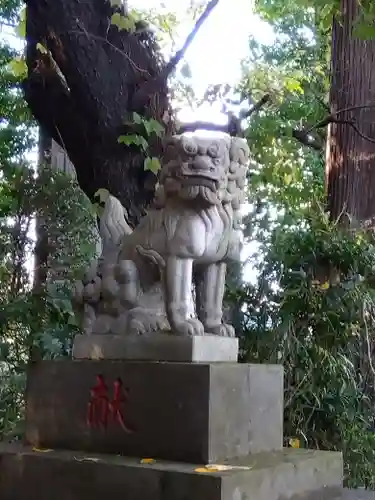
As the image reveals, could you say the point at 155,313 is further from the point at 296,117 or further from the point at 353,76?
the point at 296,117

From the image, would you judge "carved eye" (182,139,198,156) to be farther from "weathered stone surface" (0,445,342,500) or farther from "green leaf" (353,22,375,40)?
"green leaf" (353,22,375,40)

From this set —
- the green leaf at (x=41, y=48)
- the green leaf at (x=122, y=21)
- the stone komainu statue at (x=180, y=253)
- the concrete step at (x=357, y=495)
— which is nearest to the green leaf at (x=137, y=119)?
the green leaf at (x=122, y=21)

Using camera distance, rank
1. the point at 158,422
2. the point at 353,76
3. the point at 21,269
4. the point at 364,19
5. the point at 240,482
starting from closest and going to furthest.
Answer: the point at 240,482, the point at 158,422, the point at 364,19, the point at 21,269, the point at 353,76

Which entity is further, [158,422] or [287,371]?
[287,371]

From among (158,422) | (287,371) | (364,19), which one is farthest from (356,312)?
(158,422)

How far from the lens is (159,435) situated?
2789mm

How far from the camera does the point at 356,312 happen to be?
454cm

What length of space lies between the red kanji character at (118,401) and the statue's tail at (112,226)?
81 centimetres

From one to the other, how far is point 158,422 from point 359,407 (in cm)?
220

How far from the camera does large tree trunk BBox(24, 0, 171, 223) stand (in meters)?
5.32

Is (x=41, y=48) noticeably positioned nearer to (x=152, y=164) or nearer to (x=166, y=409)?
(x=152, y=164)

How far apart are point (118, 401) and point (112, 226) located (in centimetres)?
97

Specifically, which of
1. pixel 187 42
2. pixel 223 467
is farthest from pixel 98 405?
pixel 187 42

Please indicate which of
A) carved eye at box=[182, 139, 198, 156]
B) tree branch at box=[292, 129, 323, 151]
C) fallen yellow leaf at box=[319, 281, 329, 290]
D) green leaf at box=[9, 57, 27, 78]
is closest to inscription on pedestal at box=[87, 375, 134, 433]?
carved eye at box=[182, 139, 198, 156]
